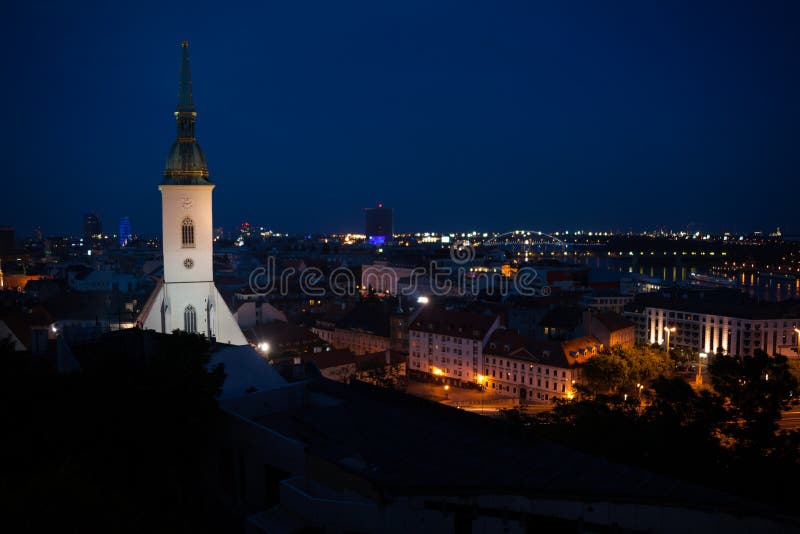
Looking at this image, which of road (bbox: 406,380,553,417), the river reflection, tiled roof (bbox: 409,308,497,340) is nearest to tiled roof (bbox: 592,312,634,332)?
tiled roof (bbox: 409,308,497,340)

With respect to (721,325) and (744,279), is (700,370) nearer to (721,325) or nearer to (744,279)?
(721,325)

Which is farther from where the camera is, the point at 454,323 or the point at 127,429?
the point at 454,323

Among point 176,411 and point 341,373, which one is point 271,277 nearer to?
point 341,373

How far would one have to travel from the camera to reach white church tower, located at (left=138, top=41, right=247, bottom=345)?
73.6 ft

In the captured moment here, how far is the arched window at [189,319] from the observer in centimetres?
2247

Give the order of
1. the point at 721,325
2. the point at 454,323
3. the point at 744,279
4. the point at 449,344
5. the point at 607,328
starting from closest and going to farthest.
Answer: the point at 449,344
the point at 607,328
the point at 454,323
the point at 721,325
the point at 744,279

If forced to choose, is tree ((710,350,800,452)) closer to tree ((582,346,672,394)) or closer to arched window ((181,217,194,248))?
tree ((582,346,672,394))

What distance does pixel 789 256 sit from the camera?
15950 centimetres

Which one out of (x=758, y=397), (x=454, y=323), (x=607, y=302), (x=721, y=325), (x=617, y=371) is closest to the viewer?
(x=758, y=397)

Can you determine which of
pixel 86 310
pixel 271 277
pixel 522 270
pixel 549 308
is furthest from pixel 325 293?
pixel 522 270

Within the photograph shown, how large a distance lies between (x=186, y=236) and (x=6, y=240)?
116 metres

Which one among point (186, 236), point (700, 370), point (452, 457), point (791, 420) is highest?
point (186, 236)

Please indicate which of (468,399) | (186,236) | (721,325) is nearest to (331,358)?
(468,399)

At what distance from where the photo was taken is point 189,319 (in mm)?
22594
